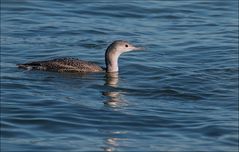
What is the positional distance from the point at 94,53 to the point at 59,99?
4781mm

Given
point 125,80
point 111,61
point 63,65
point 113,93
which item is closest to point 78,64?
point 63,65

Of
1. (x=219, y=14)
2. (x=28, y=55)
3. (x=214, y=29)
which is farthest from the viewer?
(x=219, y=14)

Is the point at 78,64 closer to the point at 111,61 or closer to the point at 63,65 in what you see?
the point at 63,65

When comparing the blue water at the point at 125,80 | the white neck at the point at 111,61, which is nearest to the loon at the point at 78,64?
the white neck at the point at 111,61

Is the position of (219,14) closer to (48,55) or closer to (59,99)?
(48,55)

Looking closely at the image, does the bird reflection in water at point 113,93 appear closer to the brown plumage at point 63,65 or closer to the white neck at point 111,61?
the white neck at point 111,61

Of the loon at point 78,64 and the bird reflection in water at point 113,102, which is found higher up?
the loon at point 78,64

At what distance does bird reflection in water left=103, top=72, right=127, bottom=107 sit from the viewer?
16.9 m

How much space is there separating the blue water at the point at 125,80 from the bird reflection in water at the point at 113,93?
18 mm

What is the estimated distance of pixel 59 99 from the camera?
1709cm

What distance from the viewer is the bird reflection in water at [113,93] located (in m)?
16.9

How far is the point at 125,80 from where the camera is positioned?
19047mm

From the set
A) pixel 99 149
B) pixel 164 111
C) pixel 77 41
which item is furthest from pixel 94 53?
pixel 99 149

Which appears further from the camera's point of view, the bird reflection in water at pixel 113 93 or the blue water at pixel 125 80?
the bird reflection in water at pixel 113 93
